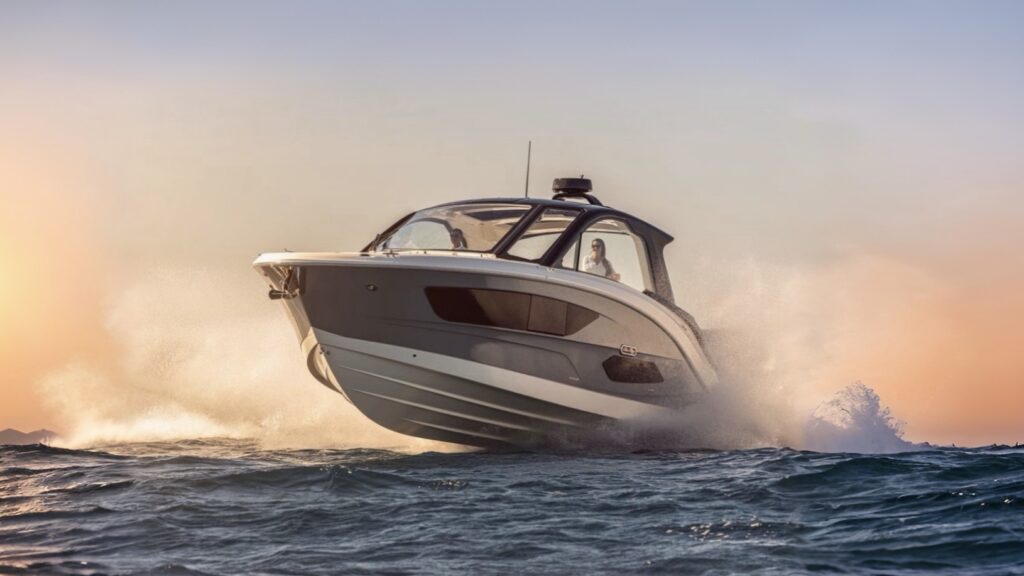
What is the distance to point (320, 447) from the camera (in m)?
12.8

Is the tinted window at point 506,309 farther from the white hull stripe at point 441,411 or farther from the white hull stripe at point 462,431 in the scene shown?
the white hull stripe at point 462,431

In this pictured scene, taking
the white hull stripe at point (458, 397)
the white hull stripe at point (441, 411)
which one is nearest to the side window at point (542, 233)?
the white hull stripe at point (458, 397)

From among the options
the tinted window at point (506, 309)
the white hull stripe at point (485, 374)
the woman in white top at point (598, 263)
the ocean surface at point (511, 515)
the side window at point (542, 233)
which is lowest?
the ocean surface at point (511, 515)

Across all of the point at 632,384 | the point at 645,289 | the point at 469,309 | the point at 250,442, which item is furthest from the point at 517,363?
the point at 250,442


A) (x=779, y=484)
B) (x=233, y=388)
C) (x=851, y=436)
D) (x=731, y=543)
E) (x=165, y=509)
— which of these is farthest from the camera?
(x=233, y=388)

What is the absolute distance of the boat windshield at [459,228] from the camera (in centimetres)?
1225

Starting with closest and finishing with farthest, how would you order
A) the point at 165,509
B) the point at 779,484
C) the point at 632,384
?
the point at 165,509, the point at 779,484, the point at 632,384

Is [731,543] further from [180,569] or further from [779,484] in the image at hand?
[180,569]

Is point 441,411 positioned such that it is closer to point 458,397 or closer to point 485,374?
point 458,397

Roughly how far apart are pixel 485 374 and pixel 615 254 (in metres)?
2.41

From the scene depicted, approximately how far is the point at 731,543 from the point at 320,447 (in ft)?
21.5

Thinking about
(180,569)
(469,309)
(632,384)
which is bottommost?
(180,569)

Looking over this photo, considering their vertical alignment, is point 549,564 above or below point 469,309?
below

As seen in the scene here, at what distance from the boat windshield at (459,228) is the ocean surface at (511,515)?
239 centimetres
